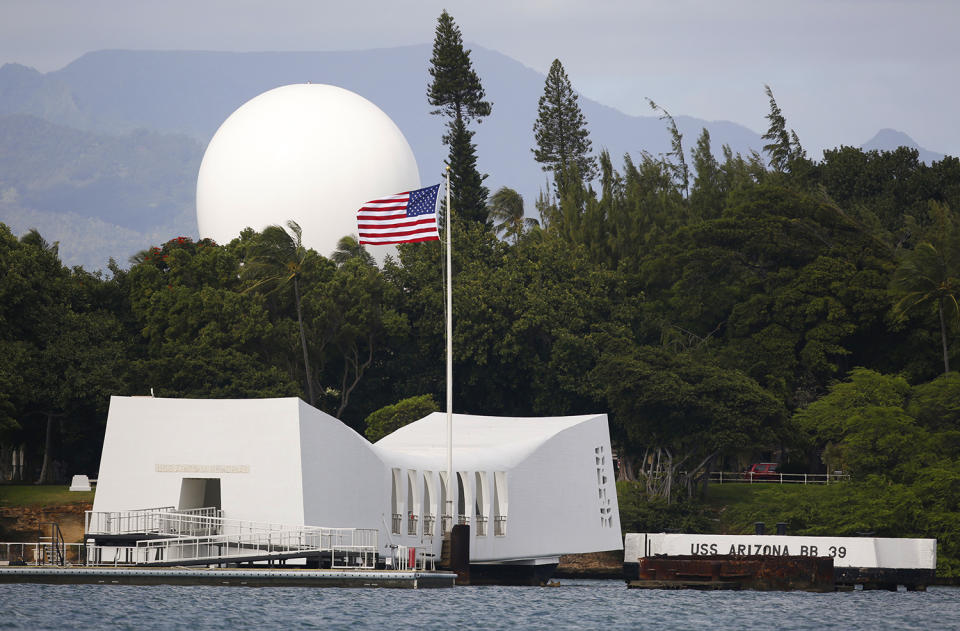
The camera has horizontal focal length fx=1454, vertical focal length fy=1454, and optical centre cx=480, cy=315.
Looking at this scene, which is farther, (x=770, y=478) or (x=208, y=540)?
(x=770, y=478)

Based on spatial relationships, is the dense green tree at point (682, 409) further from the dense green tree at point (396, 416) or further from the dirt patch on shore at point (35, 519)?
the dirt patch on shore at point (35, 519)

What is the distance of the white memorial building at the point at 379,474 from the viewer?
1564 inches

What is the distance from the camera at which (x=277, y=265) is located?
218 ft

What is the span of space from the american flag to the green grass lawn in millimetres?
19857

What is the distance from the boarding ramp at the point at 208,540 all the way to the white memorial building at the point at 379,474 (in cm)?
36

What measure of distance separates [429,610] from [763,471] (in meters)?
42.0

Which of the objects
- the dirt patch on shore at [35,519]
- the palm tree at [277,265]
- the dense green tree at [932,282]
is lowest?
the dirt patch on shore at [35,519]

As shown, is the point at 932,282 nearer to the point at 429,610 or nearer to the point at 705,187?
the point at 705,187

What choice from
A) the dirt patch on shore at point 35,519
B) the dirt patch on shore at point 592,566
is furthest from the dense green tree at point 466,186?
the dirt patch on shore at point 35,519

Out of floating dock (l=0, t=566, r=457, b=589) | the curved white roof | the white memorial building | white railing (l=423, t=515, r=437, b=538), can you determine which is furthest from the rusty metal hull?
floating dock (l=0, t=566, r=457, b=589)

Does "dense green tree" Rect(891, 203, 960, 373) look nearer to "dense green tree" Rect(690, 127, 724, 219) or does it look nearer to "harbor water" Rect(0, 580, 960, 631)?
"dense green tree" Rect(690, 127, 724, 219)

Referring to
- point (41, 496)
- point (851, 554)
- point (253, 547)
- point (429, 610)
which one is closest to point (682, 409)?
point (851, 554)

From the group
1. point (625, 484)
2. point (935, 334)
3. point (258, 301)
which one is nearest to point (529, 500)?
point (625, 484)

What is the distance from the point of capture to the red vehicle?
69.0 meters
